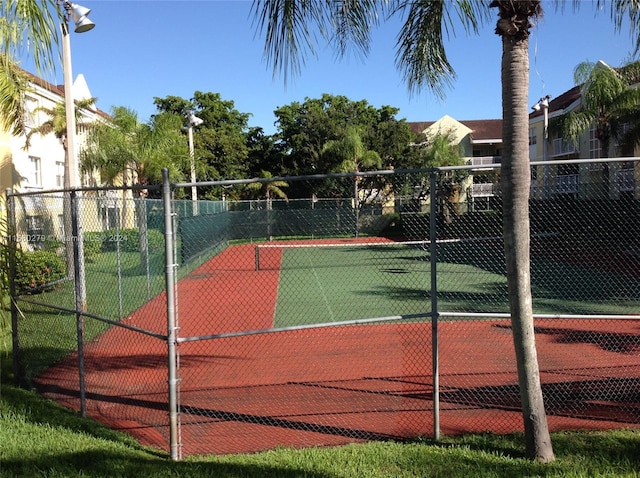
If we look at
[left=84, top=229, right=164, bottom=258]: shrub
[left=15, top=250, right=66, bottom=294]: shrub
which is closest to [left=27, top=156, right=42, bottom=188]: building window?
[left=84, top=229, right=164, bottom=258]: shrub

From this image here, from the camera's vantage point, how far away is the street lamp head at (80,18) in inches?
461

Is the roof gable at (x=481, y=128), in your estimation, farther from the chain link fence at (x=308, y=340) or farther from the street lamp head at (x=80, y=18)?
the street lamp head at (x=80, y=18)

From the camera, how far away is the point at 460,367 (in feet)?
26.3

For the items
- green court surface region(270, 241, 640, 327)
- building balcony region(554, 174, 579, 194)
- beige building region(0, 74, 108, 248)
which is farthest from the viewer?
beige building region(0, 74, 108, 248)

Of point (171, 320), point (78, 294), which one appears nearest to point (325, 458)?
point (171, 320)

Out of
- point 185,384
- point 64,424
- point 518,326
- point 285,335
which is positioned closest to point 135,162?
point 285,335

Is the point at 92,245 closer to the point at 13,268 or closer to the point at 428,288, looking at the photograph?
the point at 13,268

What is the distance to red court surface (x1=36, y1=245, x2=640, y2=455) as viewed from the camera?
590 cm

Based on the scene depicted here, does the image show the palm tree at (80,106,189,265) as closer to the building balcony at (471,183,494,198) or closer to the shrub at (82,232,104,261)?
the shrub at (82,232,104,261)

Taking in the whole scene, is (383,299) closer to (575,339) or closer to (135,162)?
(575,339)

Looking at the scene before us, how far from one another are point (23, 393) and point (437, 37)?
6.45 meters

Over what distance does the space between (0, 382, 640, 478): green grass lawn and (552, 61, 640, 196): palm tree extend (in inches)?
702

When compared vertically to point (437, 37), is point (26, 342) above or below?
below

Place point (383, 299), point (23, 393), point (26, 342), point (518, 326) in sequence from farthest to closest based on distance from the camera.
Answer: point (383, 299) < point (26, 342) < point (23, 393) < point (518, 326)
